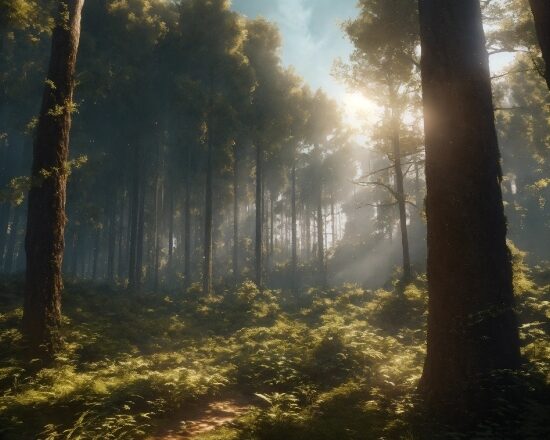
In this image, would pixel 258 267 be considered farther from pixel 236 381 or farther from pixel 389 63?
pixel 236 381

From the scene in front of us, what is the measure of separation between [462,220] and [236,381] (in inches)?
203

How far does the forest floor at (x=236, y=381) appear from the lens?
4336 mm

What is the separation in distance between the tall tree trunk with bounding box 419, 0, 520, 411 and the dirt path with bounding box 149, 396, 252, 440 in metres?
2.83

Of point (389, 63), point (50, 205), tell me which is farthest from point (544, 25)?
point (389, 63)

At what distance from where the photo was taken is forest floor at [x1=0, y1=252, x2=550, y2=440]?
171 inches

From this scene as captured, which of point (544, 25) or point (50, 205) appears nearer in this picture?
point (544, 25)

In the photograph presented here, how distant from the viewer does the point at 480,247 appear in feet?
15.2

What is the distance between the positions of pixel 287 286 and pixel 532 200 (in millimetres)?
29068

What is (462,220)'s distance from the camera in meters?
4.74

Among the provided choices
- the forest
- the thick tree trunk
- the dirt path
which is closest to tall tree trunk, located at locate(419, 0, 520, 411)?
the forest

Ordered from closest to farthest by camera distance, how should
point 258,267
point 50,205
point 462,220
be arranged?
1. point 462,220
2. point 50,205
3. point 258,267

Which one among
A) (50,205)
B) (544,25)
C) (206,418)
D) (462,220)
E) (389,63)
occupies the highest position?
(389,63)

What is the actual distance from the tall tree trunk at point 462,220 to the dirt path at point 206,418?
9.30 feet

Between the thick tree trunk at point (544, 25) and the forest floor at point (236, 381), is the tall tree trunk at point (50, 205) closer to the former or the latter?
the forest floor at point (236, 381)
